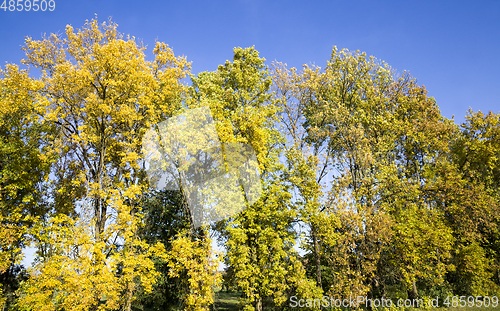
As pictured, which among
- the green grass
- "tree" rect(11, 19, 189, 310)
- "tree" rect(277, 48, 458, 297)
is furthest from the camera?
the green grass

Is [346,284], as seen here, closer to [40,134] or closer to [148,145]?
[148,145]

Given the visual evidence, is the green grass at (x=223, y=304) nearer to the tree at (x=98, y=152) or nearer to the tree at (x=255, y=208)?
the tree at (x=255, y=208)

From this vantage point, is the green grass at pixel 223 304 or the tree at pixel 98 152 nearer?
the tree at pixel 98 152

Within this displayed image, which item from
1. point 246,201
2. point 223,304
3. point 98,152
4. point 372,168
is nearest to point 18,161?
point 98,152

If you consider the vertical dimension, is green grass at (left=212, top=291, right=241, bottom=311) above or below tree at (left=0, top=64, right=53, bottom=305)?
below

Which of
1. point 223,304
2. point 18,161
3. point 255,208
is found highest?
point 18,161

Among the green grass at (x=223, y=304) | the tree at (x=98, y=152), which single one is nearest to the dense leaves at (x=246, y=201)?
the tree at (x=98, y=152)

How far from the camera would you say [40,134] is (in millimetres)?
19141

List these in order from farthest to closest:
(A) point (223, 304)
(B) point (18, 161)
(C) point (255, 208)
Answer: (A) point (223, 304), (B) point (18, 161), (C) point (255, 208)

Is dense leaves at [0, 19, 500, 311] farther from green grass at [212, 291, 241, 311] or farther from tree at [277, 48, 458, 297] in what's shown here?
green grass at [212, 291, 241, 311]

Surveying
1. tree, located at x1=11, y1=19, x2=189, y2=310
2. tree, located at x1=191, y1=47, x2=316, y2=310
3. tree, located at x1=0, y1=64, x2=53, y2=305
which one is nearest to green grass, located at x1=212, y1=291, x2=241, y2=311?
tree, located at x1=191, y1=47, x2=316, y2=310

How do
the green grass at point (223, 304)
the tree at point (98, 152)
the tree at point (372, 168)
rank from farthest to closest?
1. the green grass at point (223, 304)
2. the tree at point (372, 168)
3. the tree at point (98, 152)

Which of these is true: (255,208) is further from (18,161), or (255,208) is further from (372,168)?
(18,161)

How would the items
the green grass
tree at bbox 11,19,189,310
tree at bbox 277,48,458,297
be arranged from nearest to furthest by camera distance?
tree at bbox 11,19,189,310 < tree at bbox 277,48,458,297 < the green grass
